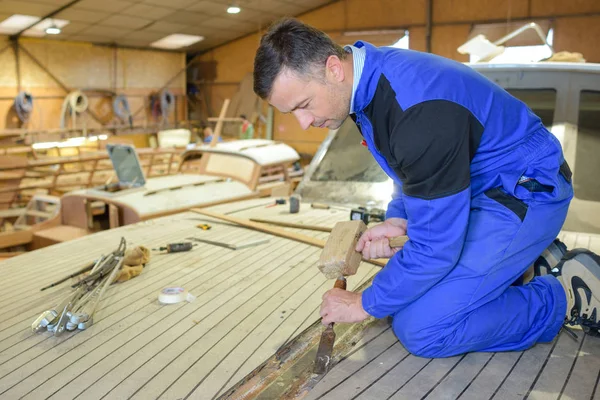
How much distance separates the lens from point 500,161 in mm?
2053

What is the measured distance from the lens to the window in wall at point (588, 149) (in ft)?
14.3

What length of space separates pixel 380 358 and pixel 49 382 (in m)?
1.31

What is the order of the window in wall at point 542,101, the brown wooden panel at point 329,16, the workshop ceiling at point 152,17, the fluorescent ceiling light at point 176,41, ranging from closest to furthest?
the window in wall at point 542,101, the workshop ceiling at point 152,17, the brown wooden panel at point 329,16, the fluorescent ceiling light at point 176,41

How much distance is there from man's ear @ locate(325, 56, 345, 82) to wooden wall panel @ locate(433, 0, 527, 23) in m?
13.4

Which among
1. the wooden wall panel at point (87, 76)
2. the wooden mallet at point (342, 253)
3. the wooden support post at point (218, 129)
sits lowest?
the wooden mallet at point (342, 253)

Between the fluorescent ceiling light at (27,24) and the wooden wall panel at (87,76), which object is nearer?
the fluorescent ceiling light at (27,24)

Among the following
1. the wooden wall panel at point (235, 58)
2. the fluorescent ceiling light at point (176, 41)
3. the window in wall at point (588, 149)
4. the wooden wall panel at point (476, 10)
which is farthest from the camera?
the wooden wall panel at point (235, 58)

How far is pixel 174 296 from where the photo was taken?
2.82m

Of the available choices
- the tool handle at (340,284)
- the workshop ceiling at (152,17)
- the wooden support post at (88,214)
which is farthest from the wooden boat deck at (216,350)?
the workshop ceiling at (152,17)

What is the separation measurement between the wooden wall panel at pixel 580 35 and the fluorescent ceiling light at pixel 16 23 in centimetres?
1233

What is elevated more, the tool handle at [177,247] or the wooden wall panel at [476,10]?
the wooden wall panel at [476,10]

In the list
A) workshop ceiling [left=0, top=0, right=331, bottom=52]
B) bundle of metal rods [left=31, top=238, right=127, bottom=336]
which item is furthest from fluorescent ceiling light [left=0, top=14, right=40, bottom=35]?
bundle of metal rods [left=31, top=238, right=127, bottom=336]

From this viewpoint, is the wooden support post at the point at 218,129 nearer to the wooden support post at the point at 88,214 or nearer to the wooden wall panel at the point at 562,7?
the wooden support post at the point at 88,214

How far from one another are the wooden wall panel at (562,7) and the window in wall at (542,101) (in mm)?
9693
